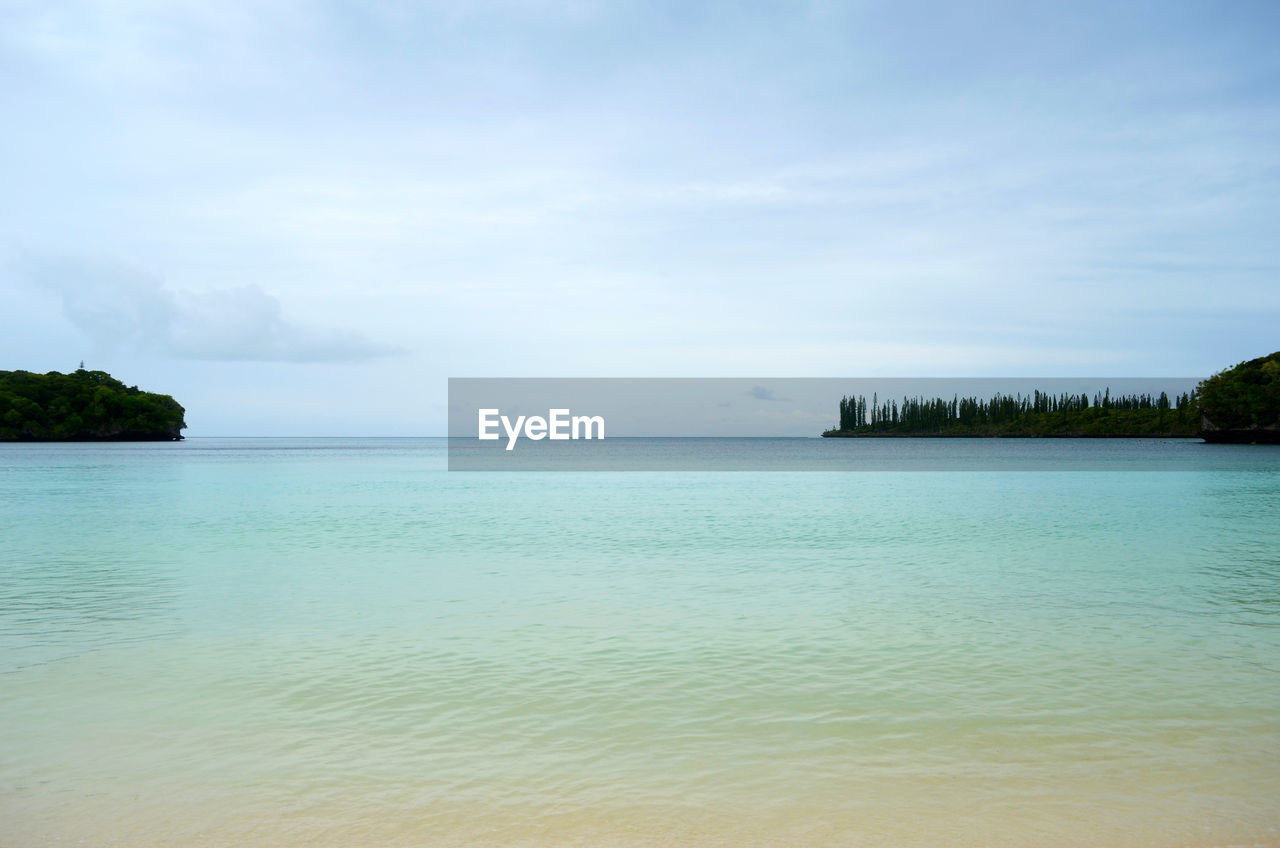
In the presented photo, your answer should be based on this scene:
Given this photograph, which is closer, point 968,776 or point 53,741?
point 968,776

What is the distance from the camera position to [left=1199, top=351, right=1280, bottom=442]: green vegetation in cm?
11531

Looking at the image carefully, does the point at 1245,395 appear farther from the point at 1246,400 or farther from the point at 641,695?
the point at 641,695

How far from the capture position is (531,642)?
11.4m

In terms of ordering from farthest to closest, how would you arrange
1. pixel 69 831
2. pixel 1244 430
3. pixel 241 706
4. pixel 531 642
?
pixel 1244 430 → pixel 531 642 → pixel 241 706 → pixel 69 831

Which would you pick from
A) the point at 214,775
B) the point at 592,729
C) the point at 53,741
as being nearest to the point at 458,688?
the point at 592,729

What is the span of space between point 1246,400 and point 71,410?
19175 cm

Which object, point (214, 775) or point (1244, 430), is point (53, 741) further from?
point (1244, 430)

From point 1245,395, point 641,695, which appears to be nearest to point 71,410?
point 641,695

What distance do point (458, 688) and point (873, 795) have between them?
469 centimetres

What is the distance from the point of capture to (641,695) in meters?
8.83

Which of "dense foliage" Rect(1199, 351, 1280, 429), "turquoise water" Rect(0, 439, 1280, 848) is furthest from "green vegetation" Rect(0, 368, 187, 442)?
"dense foliage" Rect(1199, 351, 1280, 429)

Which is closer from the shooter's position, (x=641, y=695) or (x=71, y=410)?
(x=641, y=695)

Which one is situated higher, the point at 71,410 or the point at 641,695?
the point at 71,410

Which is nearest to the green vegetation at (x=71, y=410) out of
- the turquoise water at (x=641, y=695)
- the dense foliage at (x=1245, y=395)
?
the turquoise water at (x=641, y=695)
